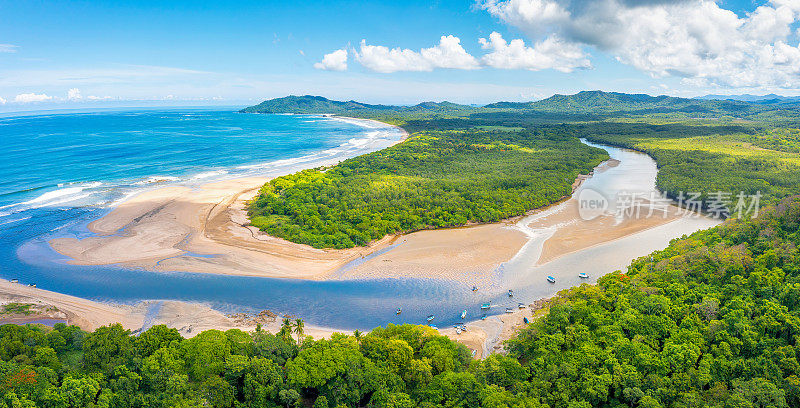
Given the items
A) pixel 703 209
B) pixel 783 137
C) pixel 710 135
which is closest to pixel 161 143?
→ pixel 703 209

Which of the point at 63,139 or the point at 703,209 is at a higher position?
the point at 63,139

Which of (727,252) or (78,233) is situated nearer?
(727,252)

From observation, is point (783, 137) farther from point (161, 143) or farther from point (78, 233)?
point (161, 143)

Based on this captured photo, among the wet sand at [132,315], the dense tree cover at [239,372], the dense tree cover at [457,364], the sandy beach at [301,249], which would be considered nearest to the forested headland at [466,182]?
the sandy beach at [301,249]

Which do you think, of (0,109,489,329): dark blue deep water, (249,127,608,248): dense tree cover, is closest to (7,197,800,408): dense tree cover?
(0,109,489,329): dark blue deep water

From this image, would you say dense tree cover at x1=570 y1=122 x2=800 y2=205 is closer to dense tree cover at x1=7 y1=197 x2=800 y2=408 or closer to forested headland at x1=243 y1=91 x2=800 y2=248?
forested headland at x1=243 y1=91 x2=800 y2=248

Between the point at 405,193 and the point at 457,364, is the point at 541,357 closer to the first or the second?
the point at 457,364
